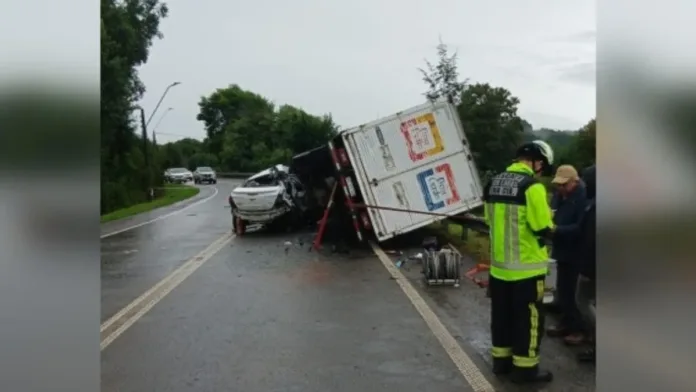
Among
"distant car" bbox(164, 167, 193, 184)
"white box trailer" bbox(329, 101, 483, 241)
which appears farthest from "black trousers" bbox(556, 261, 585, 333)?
"distant car" bbox(164, 167, 193, 184)

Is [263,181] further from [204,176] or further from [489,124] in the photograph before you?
[204,176]

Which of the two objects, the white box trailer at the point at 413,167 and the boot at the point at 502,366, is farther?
the white box trailer at the point at 413,167

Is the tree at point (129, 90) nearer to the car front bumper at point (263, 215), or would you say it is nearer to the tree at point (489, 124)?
the car front bumper at point (263, 215)

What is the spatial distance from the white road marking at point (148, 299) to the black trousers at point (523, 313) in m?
3.12

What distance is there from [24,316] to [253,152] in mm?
44755

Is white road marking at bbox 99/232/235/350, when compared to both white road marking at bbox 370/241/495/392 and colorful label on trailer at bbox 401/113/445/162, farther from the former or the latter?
colorful label on trailer at bbox 401/113/445/162

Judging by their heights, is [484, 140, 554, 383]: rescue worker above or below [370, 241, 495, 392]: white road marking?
above

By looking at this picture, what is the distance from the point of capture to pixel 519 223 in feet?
16.7

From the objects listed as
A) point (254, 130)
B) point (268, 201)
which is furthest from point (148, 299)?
point (254, 130)

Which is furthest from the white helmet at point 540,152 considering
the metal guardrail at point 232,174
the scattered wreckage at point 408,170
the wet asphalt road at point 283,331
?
the metal guardrail at point 232,174

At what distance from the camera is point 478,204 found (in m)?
13.1

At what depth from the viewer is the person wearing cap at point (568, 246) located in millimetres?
5863

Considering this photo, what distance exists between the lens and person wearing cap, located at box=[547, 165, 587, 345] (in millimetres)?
5863

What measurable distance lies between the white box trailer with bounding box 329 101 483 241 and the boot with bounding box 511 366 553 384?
7.88 meters
